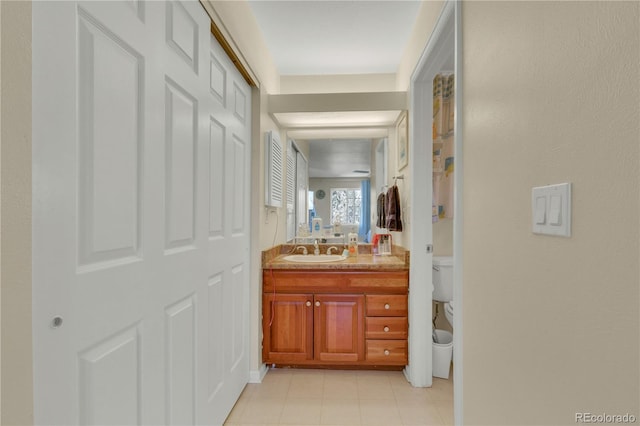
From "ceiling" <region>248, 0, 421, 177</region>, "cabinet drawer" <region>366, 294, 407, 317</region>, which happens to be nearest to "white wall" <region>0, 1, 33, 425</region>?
"ceiling" <region>248, 0, 421, 177</region>

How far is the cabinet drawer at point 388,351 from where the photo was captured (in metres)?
2.34

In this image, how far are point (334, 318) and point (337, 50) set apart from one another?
202 centimetres

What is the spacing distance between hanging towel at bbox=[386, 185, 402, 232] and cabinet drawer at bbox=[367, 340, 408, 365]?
0.84 metres

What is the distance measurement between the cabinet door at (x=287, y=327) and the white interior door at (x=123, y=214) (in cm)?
77

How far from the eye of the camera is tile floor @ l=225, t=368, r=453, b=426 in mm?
1853

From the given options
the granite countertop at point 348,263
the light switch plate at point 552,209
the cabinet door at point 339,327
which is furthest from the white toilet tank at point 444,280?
the light switch plate at point 552,209

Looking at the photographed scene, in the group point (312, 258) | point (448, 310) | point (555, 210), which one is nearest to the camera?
point (555, 210)

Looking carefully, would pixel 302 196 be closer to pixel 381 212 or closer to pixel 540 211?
pixel 381 212

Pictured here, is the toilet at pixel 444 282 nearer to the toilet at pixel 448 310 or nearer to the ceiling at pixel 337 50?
the toilet at pixel 448 310

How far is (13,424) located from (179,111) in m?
0.98

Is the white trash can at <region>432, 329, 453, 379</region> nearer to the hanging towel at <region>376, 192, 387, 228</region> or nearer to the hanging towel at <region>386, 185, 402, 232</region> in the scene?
the hanging towel at <region>386, 185, 402, 232</region>

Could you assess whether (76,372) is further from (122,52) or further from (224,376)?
(224,376)

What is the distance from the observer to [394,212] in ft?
8.52
